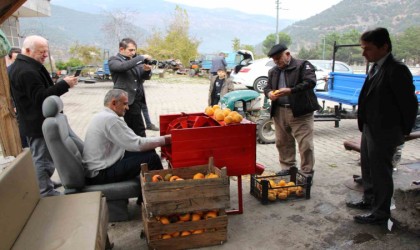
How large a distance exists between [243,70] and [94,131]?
12.9 m

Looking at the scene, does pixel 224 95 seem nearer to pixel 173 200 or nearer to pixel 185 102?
pixel 173 200

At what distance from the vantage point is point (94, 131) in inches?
133

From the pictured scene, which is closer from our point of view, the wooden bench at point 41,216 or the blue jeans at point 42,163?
the wooden bench at point 41,216

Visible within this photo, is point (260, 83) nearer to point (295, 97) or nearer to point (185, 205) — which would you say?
point (295, 97)

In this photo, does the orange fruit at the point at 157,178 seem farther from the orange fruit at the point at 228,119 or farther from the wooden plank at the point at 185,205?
the orange fruit at the point at 228,119

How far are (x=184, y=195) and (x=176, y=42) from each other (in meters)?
34.3

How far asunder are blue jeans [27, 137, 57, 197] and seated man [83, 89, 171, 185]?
0.70 metres

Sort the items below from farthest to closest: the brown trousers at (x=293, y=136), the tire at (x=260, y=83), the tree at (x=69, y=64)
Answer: the tree at (x=69, y=64) < the tire at (x=260, y=83) < the brown trousers at (x=293, y=136)

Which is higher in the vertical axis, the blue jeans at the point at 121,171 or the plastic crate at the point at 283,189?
the blue jeans at the point at 121,171

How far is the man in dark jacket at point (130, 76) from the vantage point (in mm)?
5043

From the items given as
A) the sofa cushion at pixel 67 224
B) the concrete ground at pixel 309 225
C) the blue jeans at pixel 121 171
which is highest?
the blue jeans at pixel 121 171

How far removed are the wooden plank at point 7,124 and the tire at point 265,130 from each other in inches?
169

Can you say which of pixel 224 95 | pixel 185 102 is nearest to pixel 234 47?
pixel 185 102

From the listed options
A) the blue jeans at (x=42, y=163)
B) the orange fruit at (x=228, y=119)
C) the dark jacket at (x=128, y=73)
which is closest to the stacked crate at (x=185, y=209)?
the orange fruit at (x=228, y=119)
